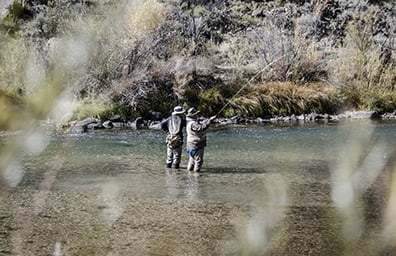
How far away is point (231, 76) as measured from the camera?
2181cm

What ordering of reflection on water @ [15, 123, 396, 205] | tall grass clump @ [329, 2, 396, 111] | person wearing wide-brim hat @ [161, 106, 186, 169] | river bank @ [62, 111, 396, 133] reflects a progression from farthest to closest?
tall grass clump @ [329, 2, 396, 111] < river bank @ [62, 111, 396, 133] < person wearing wide-brim hat @ [161, 106, 186, 169] < reflection on water @ [15, 123, 396, 205]

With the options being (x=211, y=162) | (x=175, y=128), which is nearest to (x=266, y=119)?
(x=211, y=162)

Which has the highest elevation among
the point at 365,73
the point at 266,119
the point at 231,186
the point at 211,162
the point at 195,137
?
the point at 195,137

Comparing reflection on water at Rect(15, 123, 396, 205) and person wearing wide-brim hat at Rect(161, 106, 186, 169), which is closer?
reflection on water at Rect(15, 123, 396, 205)

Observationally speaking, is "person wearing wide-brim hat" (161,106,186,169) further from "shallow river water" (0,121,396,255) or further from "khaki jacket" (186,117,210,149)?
"shallow river water" (0,121,396,255)

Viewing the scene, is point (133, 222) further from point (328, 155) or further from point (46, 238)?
point (328, 155)

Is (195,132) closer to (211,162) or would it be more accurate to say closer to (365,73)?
(211,162)

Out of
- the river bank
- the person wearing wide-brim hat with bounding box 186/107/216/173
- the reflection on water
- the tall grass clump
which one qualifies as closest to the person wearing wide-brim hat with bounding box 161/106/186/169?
the person wearing wide-brim hat with bounding box 186/107/216/173

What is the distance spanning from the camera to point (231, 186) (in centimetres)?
910

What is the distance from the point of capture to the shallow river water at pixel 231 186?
19.0ft

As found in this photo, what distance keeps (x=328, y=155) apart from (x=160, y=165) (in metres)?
3.71

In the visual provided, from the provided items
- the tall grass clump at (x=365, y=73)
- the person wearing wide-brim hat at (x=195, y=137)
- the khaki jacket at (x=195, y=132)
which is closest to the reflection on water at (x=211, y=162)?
the person wearing wide-brim hat at (x=195, y=137)

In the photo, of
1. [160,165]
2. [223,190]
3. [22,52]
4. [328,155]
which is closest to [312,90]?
[328,155]

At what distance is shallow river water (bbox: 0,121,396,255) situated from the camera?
5.79 m
